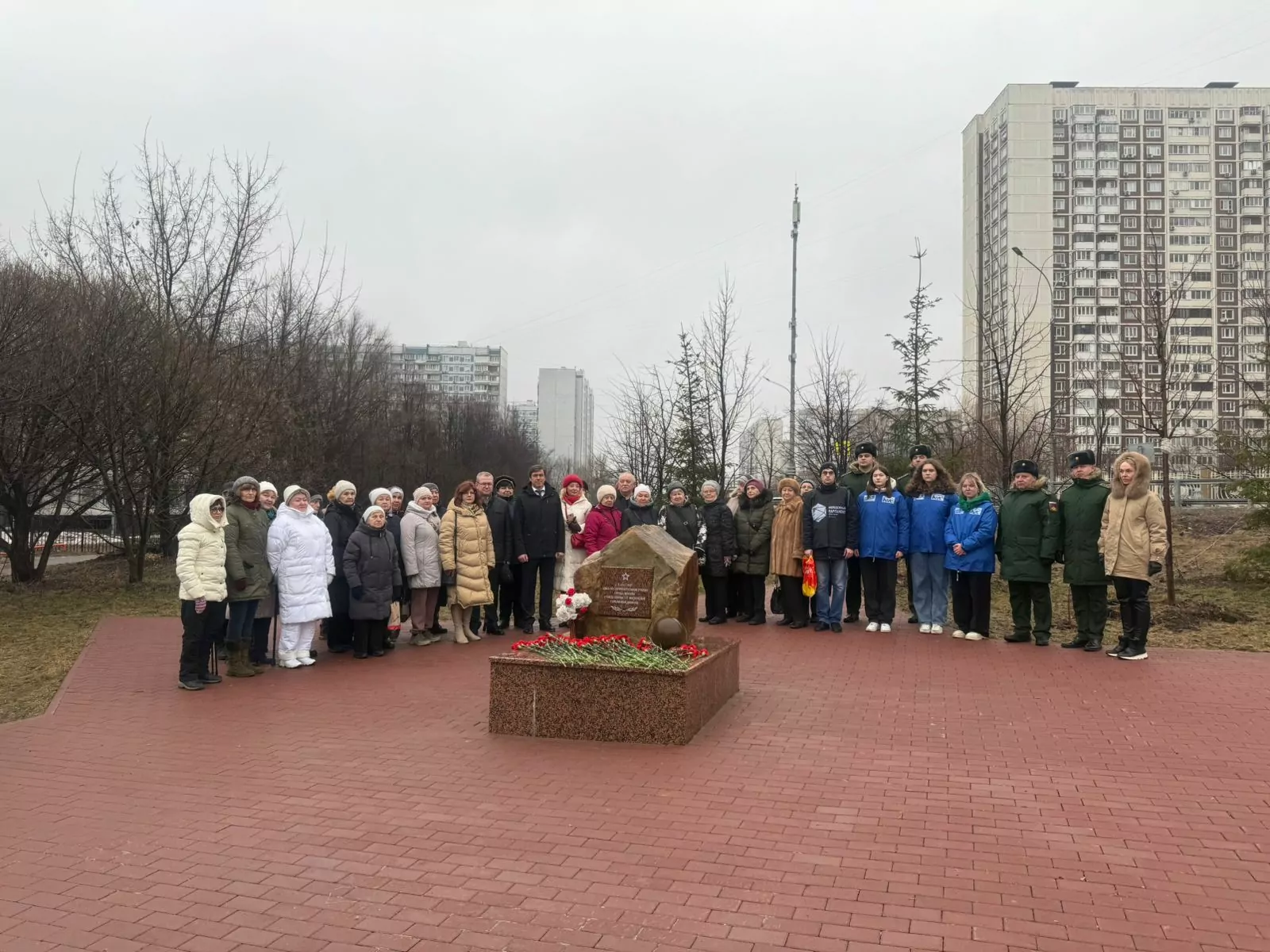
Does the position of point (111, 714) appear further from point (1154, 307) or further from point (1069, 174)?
point (1069, 174)

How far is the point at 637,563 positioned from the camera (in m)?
8.02

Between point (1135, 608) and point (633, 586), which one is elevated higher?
point (633, 586)

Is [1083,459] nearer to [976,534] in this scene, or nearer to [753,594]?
[976,534]

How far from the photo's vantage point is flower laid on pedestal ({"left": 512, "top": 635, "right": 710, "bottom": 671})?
6.68m

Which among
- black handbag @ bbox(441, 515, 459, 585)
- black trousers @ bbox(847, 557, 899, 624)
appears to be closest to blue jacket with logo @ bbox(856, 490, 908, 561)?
black trousers @ bbox(847, 557, 899, 624)

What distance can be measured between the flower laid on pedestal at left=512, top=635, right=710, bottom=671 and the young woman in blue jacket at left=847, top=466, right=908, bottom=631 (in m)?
4.46

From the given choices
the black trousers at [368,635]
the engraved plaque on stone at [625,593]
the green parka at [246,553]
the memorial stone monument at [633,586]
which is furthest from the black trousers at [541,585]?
the engraved plaque on stone at [625,593]

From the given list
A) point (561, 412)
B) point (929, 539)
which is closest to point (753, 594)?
point (929, 539)

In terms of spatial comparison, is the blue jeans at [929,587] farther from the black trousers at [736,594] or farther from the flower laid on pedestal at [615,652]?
the flower laid on pedestal at [615,652]

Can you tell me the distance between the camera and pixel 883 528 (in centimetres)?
1123

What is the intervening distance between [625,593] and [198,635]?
157 inches

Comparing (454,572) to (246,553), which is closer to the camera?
(246,553)

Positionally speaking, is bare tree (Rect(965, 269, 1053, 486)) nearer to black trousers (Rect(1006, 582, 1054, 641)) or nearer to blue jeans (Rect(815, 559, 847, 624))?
black trousers (Rect(1006, 582, 1054, 641))

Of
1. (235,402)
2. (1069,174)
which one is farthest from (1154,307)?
(1069,174)
